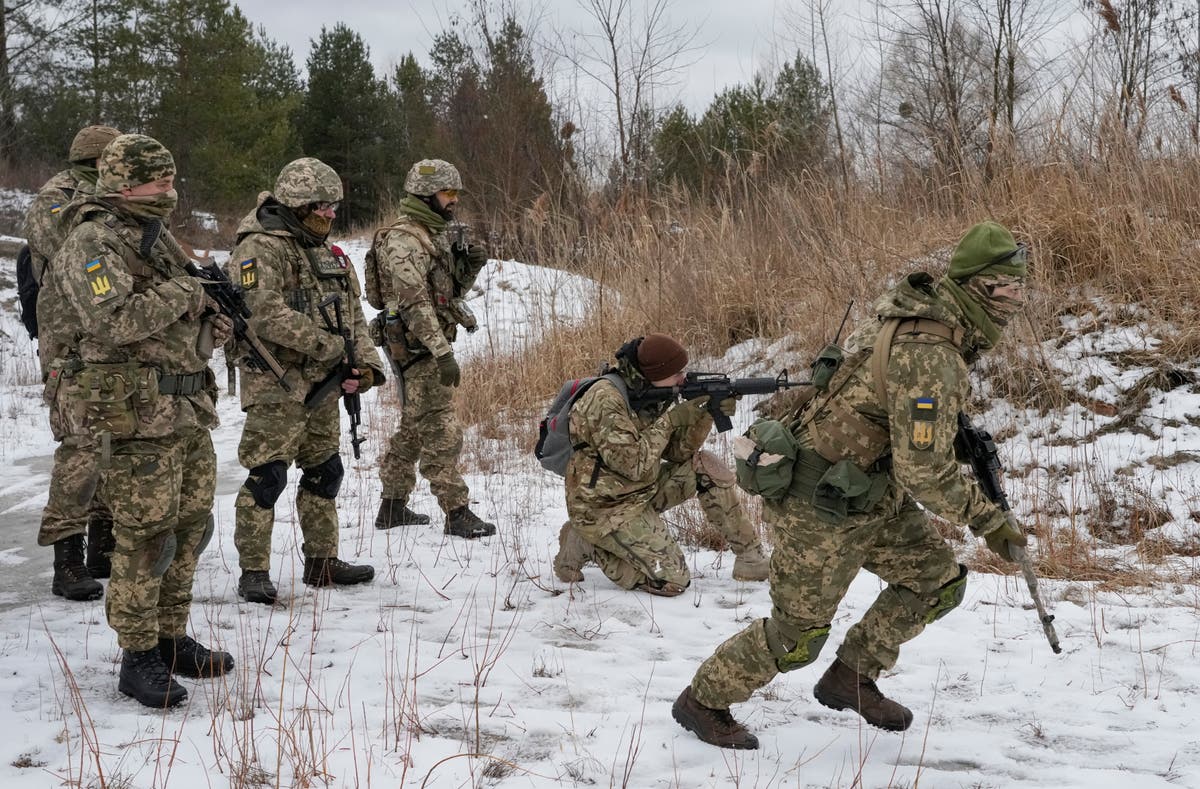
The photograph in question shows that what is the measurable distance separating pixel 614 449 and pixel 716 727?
5.30 ft

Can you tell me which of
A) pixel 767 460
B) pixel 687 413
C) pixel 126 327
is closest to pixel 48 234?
pixel 126 327

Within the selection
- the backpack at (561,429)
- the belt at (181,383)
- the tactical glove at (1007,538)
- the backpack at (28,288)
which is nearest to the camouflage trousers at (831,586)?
the tactical glove at (1007,538)

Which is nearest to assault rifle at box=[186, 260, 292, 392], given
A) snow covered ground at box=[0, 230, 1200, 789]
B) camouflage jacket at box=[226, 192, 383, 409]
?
camouflage jacket at box=[226, 192, 383, 409]

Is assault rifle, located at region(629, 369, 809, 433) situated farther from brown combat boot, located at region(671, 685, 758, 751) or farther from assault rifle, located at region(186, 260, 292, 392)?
assault rifle, located at region(186, 260, 292, 392)

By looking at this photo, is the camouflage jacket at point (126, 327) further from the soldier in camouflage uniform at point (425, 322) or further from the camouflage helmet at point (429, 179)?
the camouflage helmet at point (429, 179)

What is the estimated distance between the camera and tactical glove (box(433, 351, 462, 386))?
5219mm

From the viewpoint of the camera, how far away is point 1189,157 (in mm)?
6645

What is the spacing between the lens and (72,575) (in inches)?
171

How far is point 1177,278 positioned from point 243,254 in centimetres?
573

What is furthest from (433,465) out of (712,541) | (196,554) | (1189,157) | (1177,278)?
(1189,157)

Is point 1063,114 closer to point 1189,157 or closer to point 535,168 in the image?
point 1189,157

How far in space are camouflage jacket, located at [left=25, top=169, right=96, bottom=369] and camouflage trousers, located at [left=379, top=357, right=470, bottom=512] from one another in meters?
1.82

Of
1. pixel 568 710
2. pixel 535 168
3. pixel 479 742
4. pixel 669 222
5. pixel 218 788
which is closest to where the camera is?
pixel 218 788

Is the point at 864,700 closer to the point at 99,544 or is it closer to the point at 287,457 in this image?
the point at 287,457
